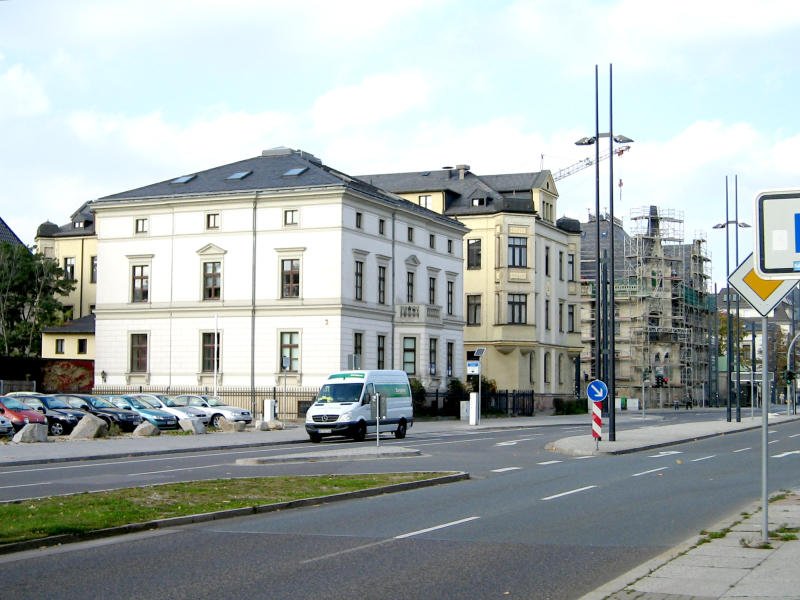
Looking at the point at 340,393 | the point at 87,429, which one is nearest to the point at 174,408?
the point at 87,429

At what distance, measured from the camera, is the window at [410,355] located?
207 feet

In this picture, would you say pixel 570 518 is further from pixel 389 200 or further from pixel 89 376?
pixel 89 376

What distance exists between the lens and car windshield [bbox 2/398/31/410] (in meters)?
39.0

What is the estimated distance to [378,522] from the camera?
14914mm

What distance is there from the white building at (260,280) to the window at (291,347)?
60 mm

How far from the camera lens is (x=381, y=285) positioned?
2429 inches

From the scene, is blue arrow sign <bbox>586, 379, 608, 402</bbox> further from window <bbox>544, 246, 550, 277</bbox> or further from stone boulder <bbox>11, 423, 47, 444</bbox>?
window <bbox>544, 246, 550, 277</bbox>

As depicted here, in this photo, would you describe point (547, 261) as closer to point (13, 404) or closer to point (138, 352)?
point (138, 352)

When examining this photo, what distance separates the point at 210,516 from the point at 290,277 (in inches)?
1746

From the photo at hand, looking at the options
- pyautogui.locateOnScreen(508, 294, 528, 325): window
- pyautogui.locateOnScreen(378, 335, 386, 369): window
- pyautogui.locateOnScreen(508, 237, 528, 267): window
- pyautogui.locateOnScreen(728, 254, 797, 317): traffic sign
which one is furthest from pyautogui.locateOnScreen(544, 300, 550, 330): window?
pyautogui.locateOnScreen(728, 254, 797, 317): traffic sign

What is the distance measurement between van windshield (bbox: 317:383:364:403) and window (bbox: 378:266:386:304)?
2232cm

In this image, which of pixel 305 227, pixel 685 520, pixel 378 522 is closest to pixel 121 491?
pixel 378 522

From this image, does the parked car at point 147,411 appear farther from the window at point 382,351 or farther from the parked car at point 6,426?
the window at point 382,351

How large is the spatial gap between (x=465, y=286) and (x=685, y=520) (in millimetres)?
62588
